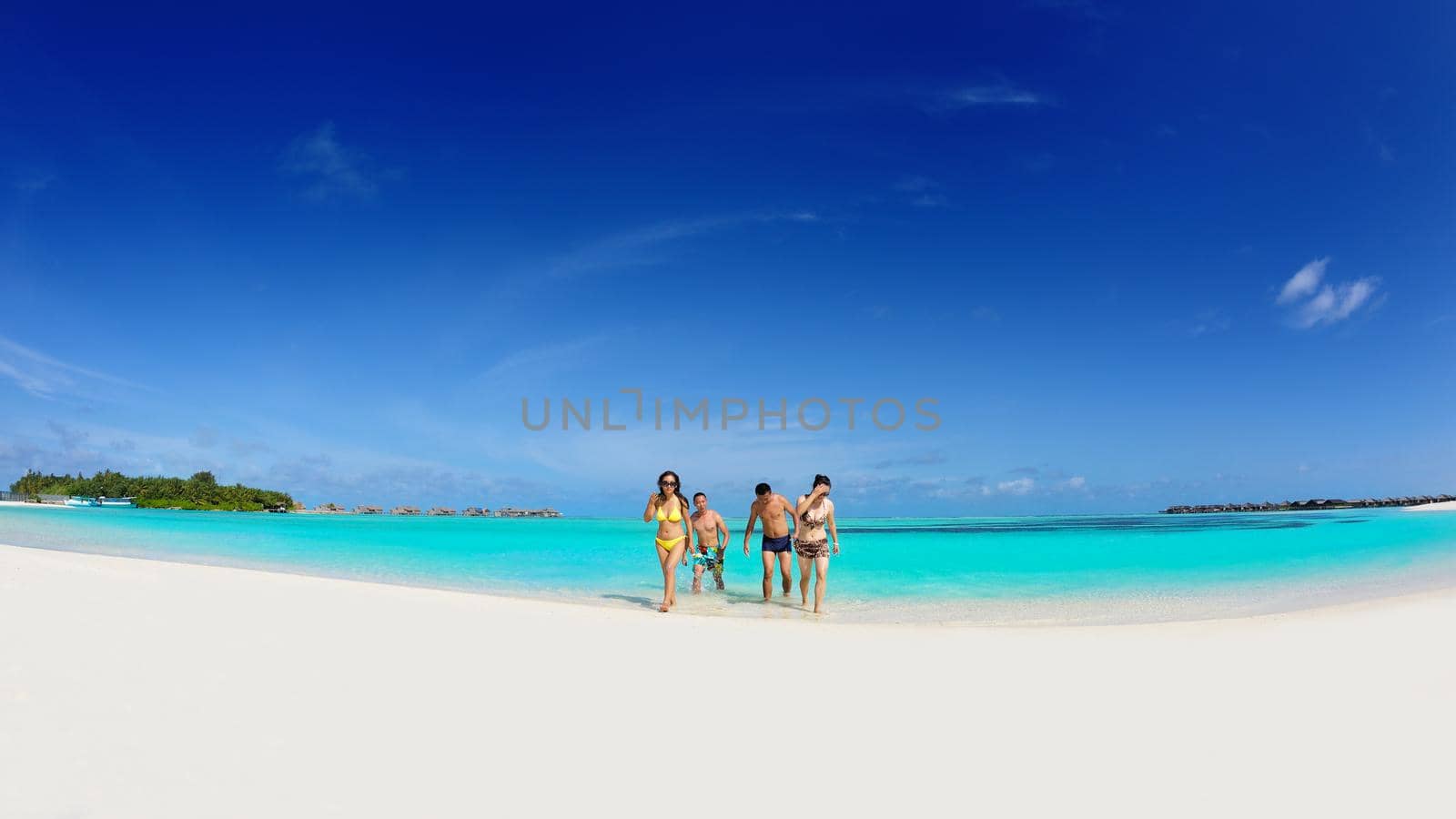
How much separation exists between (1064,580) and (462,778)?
13.5m

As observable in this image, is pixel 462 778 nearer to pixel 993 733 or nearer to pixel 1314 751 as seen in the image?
pixel 993 733

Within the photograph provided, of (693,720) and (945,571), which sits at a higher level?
(693,720)

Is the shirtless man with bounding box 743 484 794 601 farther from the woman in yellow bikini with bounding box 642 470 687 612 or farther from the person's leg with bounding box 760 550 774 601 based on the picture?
the woman in yellow bikini with bounding box 642 470 687 612

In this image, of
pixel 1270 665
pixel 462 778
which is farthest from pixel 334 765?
pixel 1270 665

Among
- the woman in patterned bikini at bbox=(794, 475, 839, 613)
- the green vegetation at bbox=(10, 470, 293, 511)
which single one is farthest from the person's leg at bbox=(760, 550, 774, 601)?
the green vegetation at bbox=(10, 470, 293, 511)

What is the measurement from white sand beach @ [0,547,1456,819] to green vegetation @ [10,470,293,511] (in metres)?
99.5

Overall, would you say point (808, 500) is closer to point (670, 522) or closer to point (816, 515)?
point (816, 515)

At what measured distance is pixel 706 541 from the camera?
38.8 feet

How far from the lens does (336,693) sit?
4.21m

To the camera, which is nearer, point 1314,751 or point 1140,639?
point 1314,751

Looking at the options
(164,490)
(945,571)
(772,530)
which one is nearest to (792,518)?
(772,530)

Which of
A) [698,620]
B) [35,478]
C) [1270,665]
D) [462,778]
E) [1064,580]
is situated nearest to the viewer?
[462,778]

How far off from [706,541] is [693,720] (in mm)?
7940

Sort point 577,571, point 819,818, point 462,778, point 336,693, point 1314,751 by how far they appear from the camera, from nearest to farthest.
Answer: point 819,818, point 462,778, point 1314,751, point 336,693, point 577,571
